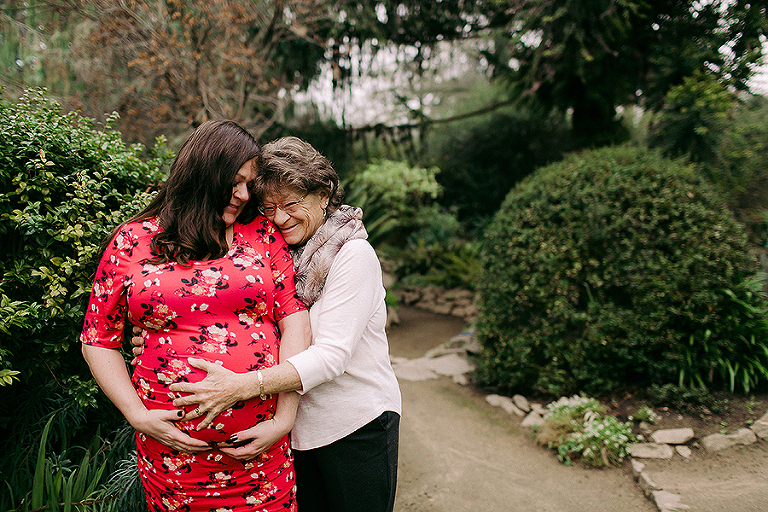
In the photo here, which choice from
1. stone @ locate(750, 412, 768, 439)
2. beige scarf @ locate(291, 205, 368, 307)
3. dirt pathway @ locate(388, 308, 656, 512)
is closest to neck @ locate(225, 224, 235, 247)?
beige scarf @ locate(291, 205, 368, 307)

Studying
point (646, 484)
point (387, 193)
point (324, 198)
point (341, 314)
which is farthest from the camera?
point (387, 193)

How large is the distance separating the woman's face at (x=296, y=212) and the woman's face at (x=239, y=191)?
Answer: 79 mm

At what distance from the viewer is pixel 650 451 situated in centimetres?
334

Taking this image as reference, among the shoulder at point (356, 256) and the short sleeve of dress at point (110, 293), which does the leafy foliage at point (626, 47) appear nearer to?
the shoulder at point (356, 256)

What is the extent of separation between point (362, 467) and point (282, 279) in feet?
2.40

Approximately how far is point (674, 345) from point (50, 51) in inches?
241

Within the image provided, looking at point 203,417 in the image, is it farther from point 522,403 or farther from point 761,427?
point 761,427

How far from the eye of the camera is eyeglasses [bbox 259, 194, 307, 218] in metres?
1.65

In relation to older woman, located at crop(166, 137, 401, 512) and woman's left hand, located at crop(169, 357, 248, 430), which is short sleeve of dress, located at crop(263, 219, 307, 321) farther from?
woman's left hand, located at crop(169, 357, 248, 430)

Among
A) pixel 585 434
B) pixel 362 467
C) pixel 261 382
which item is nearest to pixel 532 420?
pixel 585 434

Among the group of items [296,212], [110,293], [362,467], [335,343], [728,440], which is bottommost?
[728,440]

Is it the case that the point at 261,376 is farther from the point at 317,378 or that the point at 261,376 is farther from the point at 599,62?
the point at 599,62

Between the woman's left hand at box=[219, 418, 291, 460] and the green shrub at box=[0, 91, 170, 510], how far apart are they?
37.9 inches

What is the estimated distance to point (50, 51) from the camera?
425 cm
